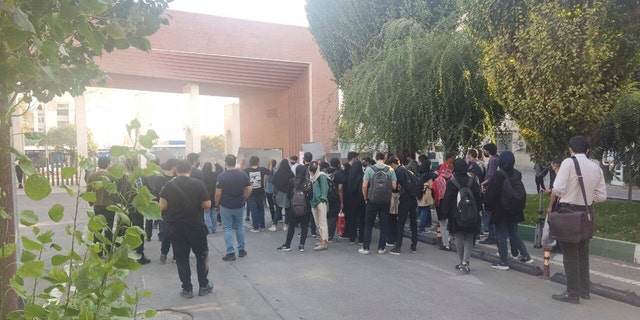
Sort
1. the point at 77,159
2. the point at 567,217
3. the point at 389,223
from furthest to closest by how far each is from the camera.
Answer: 1. the point at 389,223
2. the point at 567,217
3. the point at 77,159

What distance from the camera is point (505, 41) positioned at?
9.27 metres

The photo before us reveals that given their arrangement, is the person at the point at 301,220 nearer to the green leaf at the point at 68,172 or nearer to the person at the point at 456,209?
the person at the point at 456,209

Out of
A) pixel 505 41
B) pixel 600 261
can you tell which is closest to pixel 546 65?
pixel 505 41

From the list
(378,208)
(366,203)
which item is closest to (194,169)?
(366,203)

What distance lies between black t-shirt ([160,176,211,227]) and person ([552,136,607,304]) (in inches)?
168

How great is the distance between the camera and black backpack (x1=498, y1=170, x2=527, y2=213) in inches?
289

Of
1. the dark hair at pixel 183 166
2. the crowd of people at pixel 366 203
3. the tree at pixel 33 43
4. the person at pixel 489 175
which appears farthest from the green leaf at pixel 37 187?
the person at pixel 489 175

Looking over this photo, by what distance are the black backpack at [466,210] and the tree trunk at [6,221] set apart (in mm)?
A: 5836

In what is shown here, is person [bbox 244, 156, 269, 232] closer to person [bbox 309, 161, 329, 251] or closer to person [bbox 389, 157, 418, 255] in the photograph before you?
person [bbox 309, 161, 329, 251]

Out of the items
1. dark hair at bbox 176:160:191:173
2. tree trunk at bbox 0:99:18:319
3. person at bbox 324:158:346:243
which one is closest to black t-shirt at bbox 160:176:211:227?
dark hair at bbox 176:160:191:173

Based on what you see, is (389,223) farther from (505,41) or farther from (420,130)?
(505,41)

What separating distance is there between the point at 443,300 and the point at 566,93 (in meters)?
4.58

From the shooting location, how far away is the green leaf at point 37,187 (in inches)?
68.9

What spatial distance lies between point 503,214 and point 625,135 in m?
7.88
